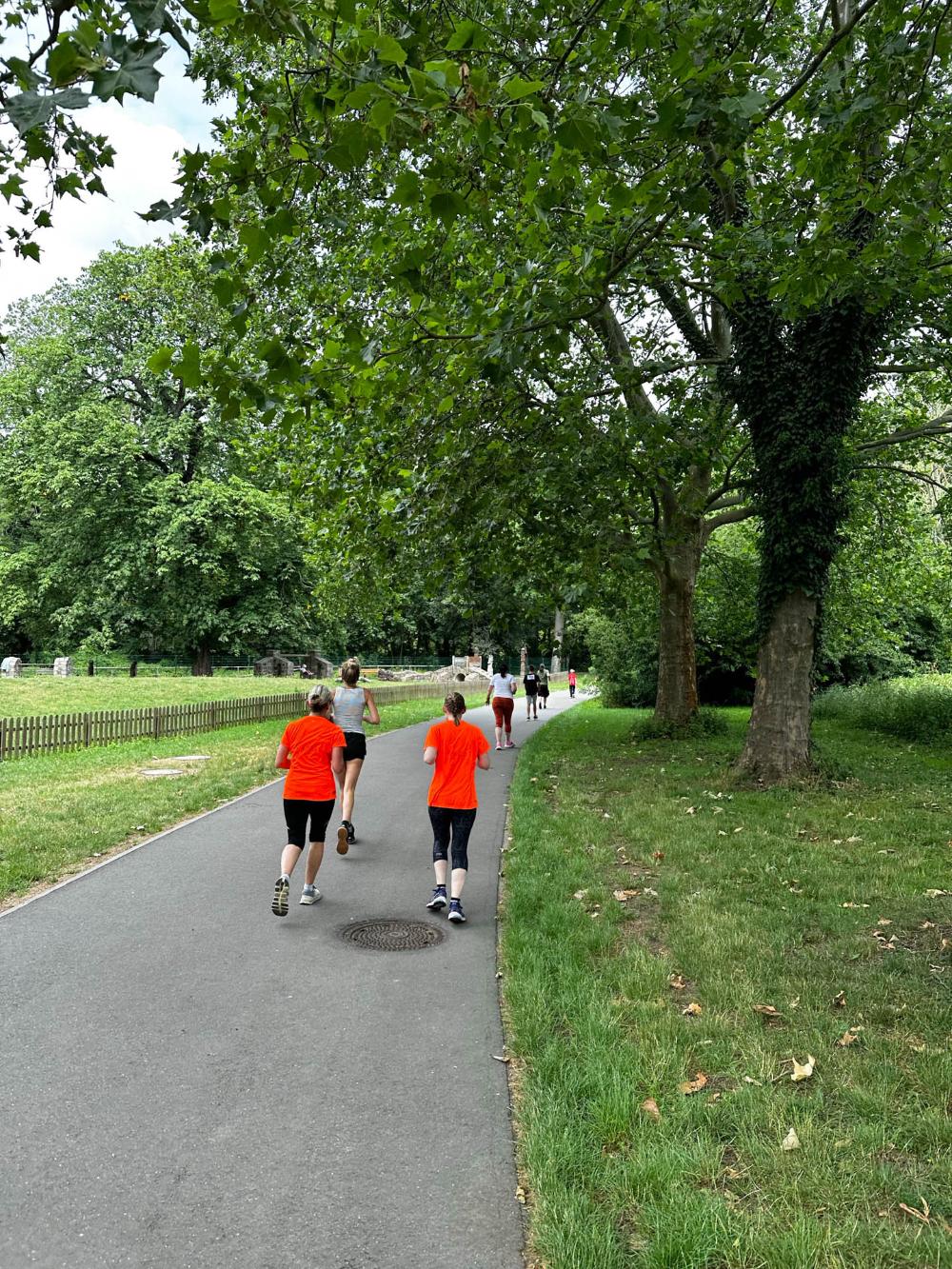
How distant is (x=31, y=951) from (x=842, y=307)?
36.6 feet

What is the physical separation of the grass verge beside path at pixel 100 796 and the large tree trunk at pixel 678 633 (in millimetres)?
6696

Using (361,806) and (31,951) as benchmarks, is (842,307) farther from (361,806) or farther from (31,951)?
(31,951)

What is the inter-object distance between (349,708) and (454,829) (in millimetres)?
3058

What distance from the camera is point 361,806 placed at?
1158 centimetres

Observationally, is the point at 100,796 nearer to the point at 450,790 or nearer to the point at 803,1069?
the point at 450,790

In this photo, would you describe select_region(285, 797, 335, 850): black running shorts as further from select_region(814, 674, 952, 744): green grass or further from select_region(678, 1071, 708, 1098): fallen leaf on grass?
select_region(814, 674, 952, 744): green grass

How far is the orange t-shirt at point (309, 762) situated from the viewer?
22.7 feet

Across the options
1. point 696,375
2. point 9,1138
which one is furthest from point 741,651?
point 9,1138

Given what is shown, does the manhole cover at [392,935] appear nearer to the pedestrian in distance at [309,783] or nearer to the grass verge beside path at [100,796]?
the pedestrian in distance at [309,783]

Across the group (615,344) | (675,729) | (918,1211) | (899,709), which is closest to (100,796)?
(918,1211)

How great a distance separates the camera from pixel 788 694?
11.8 m

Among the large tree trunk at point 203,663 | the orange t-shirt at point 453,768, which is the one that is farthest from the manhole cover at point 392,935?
the large tree trunk at point 203,663

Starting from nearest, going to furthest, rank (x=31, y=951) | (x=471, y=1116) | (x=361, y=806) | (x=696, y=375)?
(x=471, y=1116) < (x=31, y=951) < (x=361, y=806) < (x=696, y=375)

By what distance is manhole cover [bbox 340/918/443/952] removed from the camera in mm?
5988
